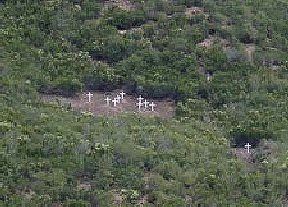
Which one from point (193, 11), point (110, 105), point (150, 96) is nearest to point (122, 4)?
point (193, 11)

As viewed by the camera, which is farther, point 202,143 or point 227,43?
point 227,43

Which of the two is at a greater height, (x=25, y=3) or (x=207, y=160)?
(x=25, y=3)

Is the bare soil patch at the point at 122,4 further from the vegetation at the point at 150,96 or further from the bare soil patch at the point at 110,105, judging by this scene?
the bare soil patch at the point at 110,105

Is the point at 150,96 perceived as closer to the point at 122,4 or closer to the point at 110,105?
the point at 110,105

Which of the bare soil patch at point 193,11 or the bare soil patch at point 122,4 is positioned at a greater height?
the bare soil patch at point 122,4

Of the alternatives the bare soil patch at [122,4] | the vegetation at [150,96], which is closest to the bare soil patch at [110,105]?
the vegetation at [150,96]

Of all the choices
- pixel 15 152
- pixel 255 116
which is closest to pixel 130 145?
pixel 15 152

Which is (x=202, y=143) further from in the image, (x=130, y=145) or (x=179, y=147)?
(x=130, y=145)
